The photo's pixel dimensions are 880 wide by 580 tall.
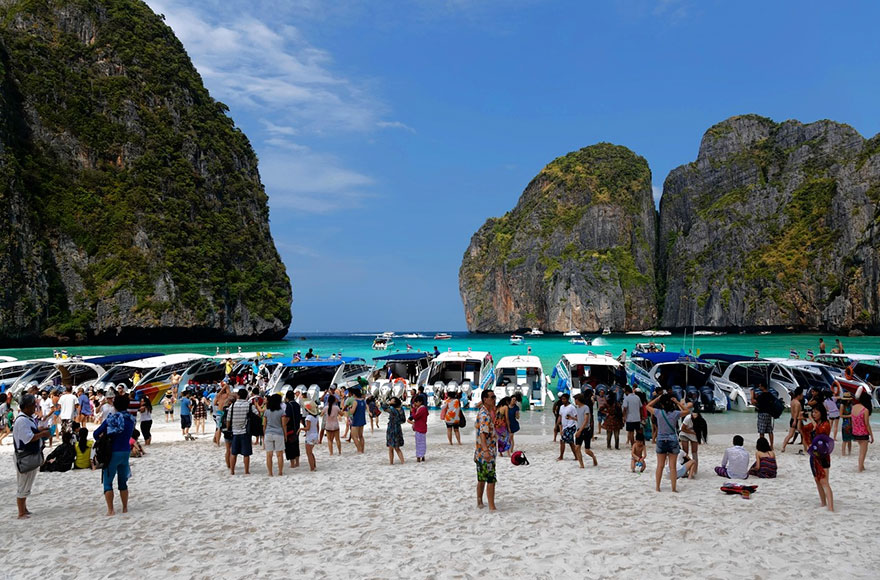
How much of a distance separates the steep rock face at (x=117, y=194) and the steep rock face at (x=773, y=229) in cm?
9123

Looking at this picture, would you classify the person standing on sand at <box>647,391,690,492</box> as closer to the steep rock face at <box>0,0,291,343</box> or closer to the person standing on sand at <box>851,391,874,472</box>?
the person standing on sand at <box>851,391,874,472</box>

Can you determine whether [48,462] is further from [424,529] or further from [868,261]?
[868,261]

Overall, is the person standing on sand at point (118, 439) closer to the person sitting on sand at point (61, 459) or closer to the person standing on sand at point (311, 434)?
the person standing on sand at point (311, 434)

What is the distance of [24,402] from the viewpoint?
7.90m

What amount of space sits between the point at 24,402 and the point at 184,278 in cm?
7884

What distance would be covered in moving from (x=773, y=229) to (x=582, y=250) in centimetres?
4152

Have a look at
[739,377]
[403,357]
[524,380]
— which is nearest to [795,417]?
[524,380]

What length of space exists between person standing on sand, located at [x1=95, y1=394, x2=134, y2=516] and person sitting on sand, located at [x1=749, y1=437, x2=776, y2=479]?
10861 mm

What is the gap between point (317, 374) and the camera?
25.5 meters

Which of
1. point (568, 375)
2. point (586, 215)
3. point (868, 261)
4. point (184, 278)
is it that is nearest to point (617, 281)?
point (586, 215)

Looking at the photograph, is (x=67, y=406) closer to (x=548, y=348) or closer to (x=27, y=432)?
(x=27, y=432)

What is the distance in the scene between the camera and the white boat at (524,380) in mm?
22906

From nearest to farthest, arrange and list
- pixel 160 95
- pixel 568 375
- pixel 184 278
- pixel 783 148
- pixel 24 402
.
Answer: pixel 24 402, pixel 568 375, pixel 184 278, pixel 160 95, pixel 783 148

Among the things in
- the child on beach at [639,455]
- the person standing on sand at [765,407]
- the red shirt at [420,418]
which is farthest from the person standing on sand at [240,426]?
the person standing on sand at [765,407]
